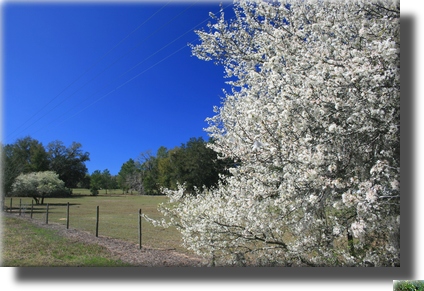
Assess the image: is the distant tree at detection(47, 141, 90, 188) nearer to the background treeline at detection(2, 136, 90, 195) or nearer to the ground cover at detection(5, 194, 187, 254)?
the background treeline at detection(2, 136, 90, 195)

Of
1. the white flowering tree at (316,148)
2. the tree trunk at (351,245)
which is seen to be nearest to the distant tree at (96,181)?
the white flowering tree at (316,148)

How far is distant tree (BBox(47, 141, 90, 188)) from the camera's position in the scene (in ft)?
10.7

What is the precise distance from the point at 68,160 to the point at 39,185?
0.41m

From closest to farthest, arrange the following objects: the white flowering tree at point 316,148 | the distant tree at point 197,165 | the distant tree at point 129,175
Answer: the white flowering tree at point 316,148 → the distant tree at point 129,175 → the distant tree at point 197,165

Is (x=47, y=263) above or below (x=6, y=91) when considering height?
below

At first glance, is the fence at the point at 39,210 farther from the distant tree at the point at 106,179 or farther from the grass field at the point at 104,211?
the distant tree at the point at 106,179

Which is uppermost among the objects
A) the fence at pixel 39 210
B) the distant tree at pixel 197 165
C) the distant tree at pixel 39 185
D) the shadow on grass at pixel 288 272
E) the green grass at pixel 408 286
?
the distant tree at pixel 197 165

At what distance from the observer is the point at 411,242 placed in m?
3.03

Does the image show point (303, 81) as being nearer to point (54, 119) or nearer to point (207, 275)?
point (207, 275)

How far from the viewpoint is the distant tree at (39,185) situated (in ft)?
10.6

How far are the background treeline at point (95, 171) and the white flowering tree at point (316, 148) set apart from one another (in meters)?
0.48

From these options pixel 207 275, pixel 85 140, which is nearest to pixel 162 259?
pixel 207 275

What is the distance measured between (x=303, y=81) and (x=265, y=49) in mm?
697

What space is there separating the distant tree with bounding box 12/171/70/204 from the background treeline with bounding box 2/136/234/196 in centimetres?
4
